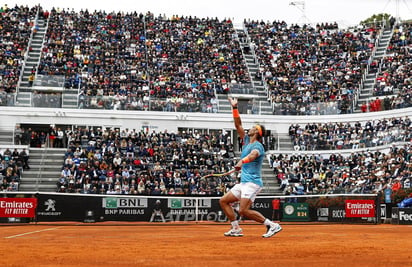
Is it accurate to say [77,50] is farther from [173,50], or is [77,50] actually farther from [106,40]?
[173,50]

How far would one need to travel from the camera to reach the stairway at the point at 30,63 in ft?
158

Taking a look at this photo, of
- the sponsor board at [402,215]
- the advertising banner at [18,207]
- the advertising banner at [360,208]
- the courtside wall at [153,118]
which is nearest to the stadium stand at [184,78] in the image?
the courtside wall at [153,118]

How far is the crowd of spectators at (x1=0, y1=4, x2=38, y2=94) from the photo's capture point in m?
51.3

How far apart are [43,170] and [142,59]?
1553cm

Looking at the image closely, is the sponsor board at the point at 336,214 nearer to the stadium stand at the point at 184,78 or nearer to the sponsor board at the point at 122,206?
the stadium stand at the point at 184,78

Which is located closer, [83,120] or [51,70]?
[83,120]

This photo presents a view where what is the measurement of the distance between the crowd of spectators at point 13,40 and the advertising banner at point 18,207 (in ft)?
64.6

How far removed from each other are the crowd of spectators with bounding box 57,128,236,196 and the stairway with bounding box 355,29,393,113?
11.1 meters

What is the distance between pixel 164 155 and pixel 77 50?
14562 mm

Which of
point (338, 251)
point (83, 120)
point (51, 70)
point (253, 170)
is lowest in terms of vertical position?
point (338, 251)

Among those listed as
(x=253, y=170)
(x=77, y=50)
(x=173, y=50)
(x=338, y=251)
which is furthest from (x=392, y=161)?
(x=338, y=251)

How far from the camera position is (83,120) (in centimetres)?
4984

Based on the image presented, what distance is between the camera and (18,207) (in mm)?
31500

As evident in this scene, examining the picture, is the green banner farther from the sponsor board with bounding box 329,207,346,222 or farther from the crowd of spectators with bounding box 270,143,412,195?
the crowd of spectators with bounding box 270,143,412,195
